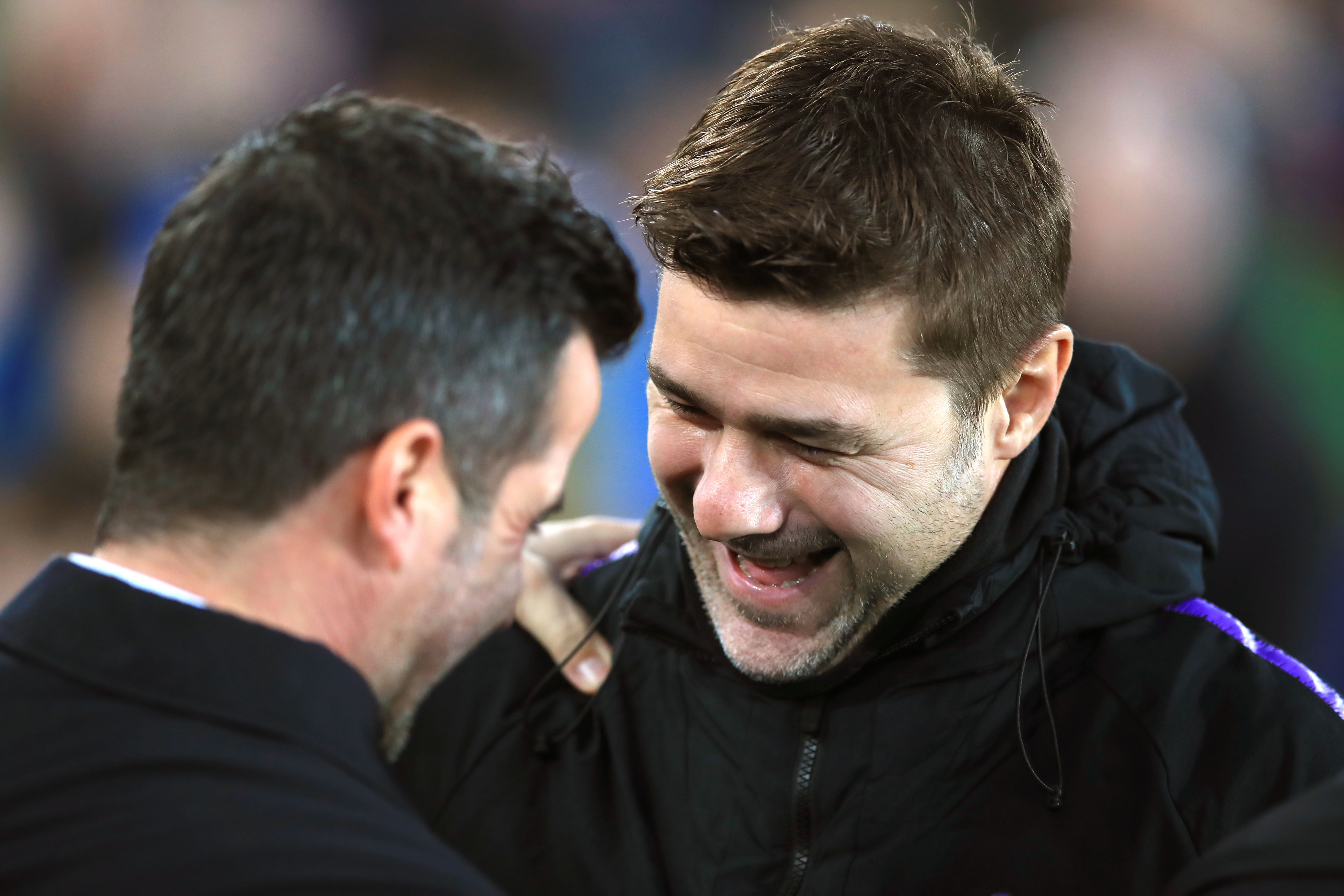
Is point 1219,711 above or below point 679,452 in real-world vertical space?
below

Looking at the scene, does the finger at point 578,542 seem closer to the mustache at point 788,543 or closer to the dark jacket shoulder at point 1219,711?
the mustache at point 788,543

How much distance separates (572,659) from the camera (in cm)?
151

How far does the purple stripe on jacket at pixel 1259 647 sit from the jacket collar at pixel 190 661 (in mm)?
966

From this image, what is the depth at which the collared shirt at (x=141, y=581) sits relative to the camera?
0.86 metres

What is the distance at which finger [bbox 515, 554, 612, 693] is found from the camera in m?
1.51

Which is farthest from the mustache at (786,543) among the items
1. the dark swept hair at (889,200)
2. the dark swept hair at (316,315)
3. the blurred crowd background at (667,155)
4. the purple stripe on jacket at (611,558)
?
the blurred crowd background at (667,155)

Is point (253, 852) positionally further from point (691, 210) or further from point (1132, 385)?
point (1132, 385)

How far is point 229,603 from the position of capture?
0.89 metres

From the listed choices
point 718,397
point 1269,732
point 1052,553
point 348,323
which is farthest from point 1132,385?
point 348,323

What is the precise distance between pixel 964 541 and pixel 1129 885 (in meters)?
0.40

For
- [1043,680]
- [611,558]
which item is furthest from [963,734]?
[611,558]

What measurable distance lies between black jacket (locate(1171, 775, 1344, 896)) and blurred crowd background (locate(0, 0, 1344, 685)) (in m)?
2.18

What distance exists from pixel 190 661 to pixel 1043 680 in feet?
2.91

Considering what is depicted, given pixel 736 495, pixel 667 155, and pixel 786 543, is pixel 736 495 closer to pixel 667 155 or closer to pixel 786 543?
pixel 786 543
